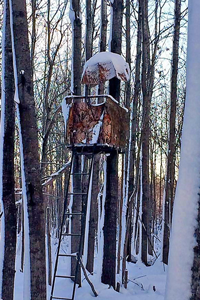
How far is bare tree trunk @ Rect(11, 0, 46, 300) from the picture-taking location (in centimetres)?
419

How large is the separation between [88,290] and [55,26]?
7282 millimetres

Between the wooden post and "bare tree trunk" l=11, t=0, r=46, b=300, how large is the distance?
6.33 feet

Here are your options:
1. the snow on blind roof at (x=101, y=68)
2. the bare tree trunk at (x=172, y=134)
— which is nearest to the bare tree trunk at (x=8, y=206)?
the snow on blind roof at (x=101, y=68)

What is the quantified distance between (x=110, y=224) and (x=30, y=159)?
7.94 ft

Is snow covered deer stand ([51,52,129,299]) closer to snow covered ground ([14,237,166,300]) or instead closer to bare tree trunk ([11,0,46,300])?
snow covered ground ([14,237,166,300])

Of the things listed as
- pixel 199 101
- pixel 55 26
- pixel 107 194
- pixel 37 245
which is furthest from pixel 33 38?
pixel 199 101

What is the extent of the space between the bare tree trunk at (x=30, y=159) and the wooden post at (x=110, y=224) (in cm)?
193

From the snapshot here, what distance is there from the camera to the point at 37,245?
13.9 feet

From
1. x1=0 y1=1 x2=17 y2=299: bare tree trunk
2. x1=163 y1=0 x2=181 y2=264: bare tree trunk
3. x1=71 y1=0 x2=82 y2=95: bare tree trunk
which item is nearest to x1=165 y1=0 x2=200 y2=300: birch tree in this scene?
x1=0 y1=1 x2=17 y2=299: bare tree trunk

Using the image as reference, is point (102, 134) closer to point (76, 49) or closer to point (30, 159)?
point (30, 159)

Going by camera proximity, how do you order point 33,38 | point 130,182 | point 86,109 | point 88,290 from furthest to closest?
point 130,182 → point 33,38 → point 88,290 → point 86,109

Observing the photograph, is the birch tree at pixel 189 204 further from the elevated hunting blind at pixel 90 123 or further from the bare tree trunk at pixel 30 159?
the elevated hunting blind at pixel 90 123

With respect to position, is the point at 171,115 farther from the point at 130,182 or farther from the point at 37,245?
the point at 37,245

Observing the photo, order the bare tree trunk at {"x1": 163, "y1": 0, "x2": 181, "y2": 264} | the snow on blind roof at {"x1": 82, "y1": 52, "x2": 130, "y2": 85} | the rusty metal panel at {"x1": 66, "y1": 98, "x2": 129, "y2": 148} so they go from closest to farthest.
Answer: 1. the rusty metal panel at {"x1": 66, "y1": 98, "x2": 129, "y2": 148}
2. the snow on blind roof at {"x1": 82, "y1": 52, "x2": 130, "y2": 85}
3. the bare tree trunk at {"x1": 163, "y1": 0, "x2": 181, "y2": 264}
